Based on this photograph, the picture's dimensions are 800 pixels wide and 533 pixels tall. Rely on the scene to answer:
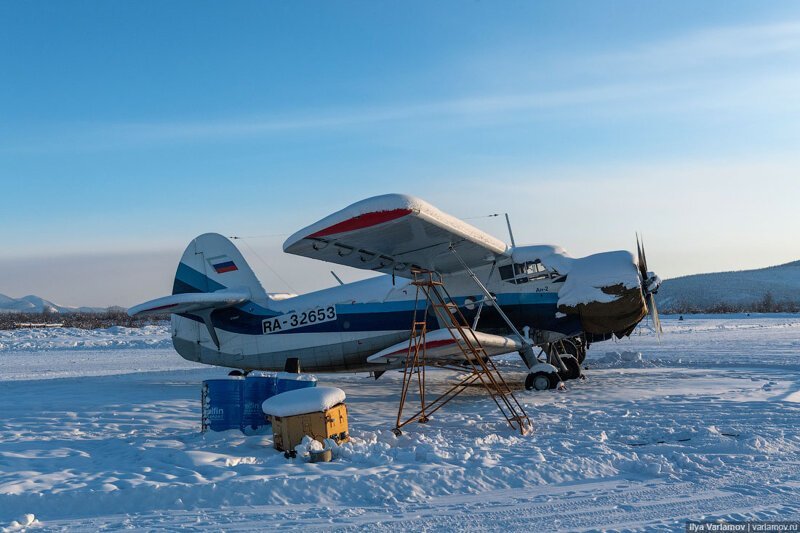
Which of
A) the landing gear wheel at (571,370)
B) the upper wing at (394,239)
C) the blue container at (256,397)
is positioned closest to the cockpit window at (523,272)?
the upper wing at (394,239)

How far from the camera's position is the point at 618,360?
707 inches

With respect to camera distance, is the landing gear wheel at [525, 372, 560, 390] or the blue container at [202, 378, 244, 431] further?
the landing gear wheel at [525, 372, 560, 390]

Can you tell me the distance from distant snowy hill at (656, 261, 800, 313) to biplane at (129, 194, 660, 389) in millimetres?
60503

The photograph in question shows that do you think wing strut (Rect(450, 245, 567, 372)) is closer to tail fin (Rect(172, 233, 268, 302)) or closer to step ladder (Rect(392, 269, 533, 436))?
step ladder (Rect(392, 269, 533, 436))

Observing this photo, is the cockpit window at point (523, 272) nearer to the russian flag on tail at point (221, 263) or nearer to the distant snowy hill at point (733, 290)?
the russian flag on tail at point (221, 263)

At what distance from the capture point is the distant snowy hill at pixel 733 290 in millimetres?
75438

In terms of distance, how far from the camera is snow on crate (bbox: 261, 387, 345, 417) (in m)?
7.43

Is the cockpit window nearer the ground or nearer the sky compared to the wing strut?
nearer the sky

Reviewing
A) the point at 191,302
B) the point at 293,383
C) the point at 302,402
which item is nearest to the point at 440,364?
the point at 293,383

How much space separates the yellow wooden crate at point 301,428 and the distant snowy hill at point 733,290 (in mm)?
66835

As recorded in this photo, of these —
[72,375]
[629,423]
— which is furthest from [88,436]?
[72,375]

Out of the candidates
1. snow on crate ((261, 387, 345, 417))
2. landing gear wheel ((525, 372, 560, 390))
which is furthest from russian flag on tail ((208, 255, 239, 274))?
snow on crate ((261, 387, 345, 417))

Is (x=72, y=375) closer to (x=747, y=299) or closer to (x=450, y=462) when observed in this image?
(x=450, y=462)

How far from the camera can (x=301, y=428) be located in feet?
24.2
